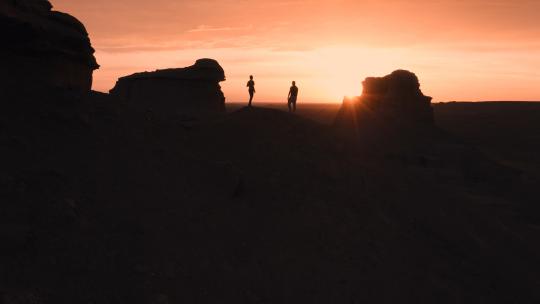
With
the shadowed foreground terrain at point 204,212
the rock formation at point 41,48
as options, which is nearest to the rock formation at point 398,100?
the shadowed foreground terrain at point 204,212

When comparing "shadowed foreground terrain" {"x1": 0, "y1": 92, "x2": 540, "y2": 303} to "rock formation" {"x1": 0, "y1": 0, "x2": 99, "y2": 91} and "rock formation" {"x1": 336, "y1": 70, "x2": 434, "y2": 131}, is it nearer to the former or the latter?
"rock formation" {"x1": 0, "y1": 0, "x2": 99, "y2": 91}

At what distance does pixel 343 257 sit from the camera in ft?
42.4

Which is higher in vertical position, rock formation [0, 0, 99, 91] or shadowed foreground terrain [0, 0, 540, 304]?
rock formation [0, 0, 99, 91]

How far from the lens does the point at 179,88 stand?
31297mm

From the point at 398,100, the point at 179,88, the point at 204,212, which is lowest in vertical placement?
the point at 204,212

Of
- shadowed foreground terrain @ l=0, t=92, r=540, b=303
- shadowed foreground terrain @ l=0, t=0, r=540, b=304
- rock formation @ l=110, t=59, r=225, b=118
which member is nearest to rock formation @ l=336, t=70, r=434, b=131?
rock formation @ l=110, t=59, r=225, b=118

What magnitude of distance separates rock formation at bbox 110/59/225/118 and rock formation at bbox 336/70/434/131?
441 inches

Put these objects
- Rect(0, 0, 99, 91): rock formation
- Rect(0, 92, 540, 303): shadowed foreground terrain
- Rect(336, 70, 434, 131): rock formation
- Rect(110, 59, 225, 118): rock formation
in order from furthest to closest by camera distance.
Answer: Rect(336, 70, 434, 131): rock formation < Rect(110, 59, 225, 118): rock formation < Rect(0, 0, 99, 91): rock formation < Rect(0, 92, 540, 303): shadowed foreground terrain

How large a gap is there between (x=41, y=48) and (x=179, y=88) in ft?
58.6

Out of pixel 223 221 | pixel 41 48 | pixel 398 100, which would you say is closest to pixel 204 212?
pixel 223 221

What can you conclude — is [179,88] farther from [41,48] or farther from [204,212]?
[204,212]

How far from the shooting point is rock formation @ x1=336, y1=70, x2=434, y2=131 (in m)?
38.4

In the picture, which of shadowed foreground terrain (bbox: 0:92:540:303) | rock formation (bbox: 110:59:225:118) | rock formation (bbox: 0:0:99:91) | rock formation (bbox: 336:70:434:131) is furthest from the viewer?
rock formation (bbox: 336:70:434:131)

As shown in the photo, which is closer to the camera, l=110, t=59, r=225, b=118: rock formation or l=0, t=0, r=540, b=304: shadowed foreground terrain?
l=0, t=0, r=540, b=304: shadowed foreground terrain
